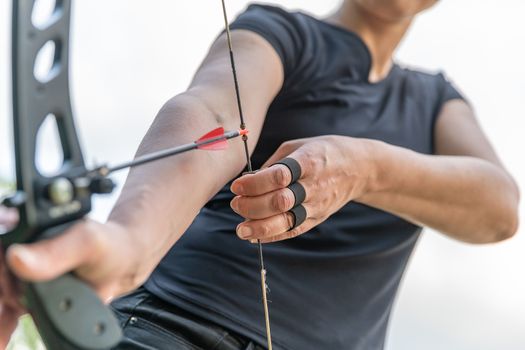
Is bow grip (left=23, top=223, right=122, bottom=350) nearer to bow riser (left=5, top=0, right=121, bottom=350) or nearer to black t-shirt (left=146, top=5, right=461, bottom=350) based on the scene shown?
bow riser (left=5, top=0, right=121, bottom=350)

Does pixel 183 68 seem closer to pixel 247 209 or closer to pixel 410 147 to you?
pixel 410 147

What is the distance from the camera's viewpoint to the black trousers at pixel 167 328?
0.84 metres

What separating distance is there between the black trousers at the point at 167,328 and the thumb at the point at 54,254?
31cm

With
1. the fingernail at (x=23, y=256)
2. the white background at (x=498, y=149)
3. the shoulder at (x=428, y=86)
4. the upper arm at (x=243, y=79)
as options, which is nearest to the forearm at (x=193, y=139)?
the upper arm at (x=243, y=79)

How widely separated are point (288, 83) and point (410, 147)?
268mm

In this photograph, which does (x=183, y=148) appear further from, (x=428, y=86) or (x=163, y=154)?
(x=428, y=86)

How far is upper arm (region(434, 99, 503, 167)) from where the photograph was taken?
1.27 metres

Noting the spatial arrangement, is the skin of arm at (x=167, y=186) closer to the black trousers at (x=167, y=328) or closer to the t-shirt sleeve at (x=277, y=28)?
the t-shirt sleeve at (x=277, y=28)

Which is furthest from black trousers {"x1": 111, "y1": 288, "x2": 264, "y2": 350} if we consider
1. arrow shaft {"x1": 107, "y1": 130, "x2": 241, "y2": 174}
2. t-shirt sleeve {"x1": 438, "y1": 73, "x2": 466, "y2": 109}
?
t-shirt sleeve {"x1": 438, "y1": 73, "x2": 466, "y2": 109}

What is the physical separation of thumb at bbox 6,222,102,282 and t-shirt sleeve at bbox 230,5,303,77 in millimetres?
565

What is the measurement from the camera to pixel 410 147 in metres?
1.24

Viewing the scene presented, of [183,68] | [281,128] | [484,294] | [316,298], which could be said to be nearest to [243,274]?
[316,298]

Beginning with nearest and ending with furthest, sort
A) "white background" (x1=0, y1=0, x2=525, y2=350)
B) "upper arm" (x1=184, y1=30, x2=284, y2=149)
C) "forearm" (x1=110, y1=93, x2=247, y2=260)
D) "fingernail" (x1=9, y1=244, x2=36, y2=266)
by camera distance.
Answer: "fingernail" (x1=9, y1=244, x2=36, y2=266) < "forearm" (x1=110, y1=93, x2=247, y2=260) < "upper arm" (x1=184, y1=30, x2=284, y2=149) < "white background" (x1=0, y1=0, x2=525, y2=350)

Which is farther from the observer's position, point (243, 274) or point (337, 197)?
point (243, 274)
